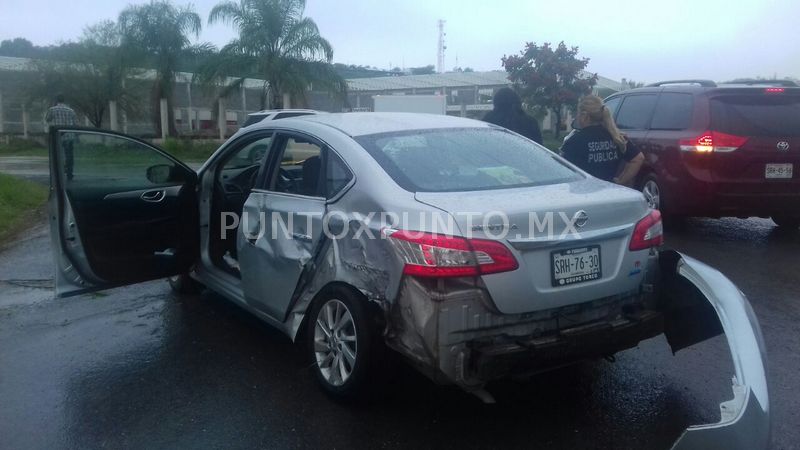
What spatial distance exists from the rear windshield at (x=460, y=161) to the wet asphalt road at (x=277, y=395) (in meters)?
1.15

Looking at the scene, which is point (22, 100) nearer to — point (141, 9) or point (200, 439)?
point (141, 9)


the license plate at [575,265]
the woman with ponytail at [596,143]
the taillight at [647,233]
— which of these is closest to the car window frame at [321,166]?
the license plate at [575,265]

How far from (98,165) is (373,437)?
9.76ft

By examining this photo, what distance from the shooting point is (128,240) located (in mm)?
5199

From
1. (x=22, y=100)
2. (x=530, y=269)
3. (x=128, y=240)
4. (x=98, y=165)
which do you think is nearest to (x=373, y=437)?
(x=530, y=269)

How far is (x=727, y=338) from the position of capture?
328cm

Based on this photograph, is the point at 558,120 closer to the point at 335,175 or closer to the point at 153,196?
the point at 153,196

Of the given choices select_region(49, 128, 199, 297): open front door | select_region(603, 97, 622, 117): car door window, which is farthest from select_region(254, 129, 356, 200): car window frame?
select_region(603, 97, 622, 117): car door window

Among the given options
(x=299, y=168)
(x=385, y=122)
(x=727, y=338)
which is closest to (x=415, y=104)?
(x=299, y=168)

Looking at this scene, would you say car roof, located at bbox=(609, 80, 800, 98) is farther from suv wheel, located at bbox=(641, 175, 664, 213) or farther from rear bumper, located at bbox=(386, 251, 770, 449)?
rear bumper, located at bbox=(386, 251, 770, 449)

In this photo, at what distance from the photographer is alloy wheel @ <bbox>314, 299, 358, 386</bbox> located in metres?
3.79

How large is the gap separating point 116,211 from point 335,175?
2.00 meters

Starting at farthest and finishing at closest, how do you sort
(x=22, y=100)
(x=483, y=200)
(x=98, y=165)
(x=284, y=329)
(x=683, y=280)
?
(x=22, y=100) → (x=98, y=165) → (x=284, y=329) → (x=683, y=280) → (x=483, y=200)

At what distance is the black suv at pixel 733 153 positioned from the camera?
→ 7.39 m
